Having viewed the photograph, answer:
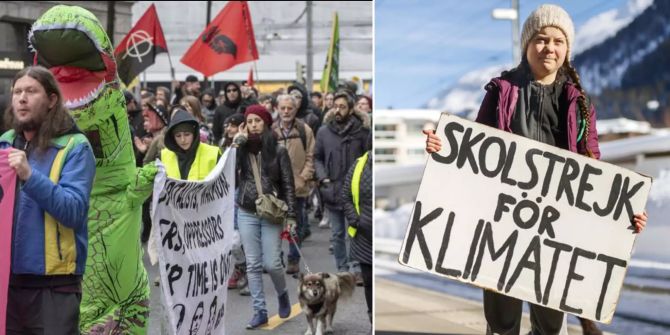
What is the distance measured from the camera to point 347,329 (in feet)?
27.9

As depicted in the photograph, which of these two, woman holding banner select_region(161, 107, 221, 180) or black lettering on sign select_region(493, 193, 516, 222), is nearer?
black lettering on sign select_region(493, 193, 516, 222)

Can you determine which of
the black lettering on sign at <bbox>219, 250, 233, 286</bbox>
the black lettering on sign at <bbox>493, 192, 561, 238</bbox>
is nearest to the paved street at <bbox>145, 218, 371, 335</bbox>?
the black lettering on sign at <bbox>219, 250, 233, 286</bbox>

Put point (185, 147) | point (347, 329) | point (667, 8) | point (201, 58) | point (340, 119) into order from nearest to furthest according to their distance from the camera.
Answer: point (667, 8), point (185, 147), point (347, 329), point (340, 119), point (201, 58)

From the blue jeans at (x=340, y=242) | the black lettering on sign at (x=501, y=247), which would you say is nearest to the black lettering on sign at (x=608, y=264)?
the black lettering on sign at (x=501, y=247)

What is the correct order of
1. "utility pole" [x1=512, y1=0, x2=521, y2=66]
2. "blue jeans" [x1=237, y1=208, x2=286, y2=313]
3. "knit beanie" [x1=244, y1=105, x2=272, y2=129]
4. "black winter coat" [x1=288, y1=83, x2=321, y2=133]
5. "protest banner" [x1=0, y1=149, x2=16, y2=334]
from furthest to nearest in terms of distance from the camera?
"black winter coat" [x1=288, y1=83, x2=321, y2=133] < "knit beanie" [x1=244, y1=105, x2=272, y2=129] < "blue jeans" [x1=237, y1=208, x2=286, y2=313] < "utility pole" [x1=512, y1=0, x2=521, y2=66] < "protest banner" [x1=0, y1=149, x2=16, y2=334]

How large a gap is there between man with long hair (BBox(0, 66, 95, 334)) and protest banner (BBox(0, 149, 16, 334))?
4cm

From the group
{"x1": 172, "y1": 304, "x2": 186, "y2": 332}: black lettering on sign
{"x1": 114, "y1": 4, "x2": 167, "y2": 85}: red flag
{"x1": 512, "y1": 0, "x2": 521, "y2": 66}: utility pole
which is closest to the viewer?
{"x1": 512, "y1": 0, "x2": 521, "y2": 66}: utility pole

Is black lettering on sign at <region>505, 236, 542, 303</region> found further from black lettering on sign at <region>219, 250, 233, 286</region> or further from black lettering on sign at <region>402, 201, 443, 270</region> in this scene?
black lettering on sign at <region>219, 250, 233, 286</region>

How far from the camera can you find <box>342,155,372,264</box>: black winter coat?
7.15m

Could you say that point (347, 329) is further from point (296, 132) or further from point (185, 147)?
point (296, 132)

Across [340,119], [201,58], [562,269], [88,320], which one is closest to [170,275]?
[88,320]

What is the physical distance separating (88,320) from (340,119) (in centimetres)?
592

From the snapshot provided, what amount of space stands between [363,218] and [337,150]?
3.63 meters

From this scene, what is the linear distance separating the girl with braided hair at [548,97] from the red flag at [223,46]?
1140 cm
